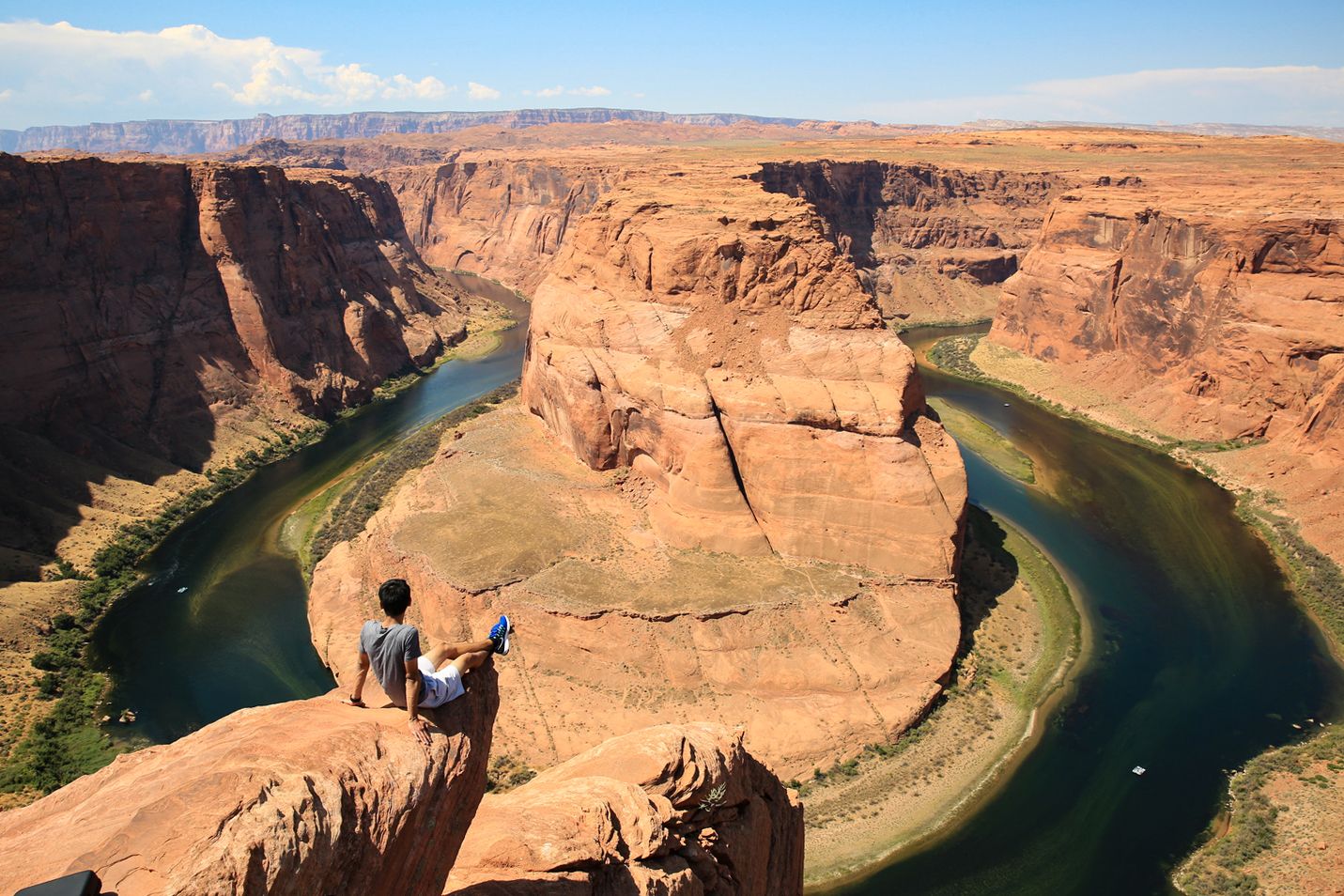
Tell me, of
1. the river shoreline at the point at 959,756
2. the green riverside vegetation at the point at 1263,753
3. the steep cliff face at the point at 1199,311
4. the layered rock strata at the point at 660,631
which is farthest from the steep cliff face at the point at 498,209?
the river shoreline at the point at 959,756

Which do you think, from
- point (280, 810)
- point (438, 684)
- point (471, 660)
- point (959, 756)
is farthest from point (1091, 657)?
point (280, 810)

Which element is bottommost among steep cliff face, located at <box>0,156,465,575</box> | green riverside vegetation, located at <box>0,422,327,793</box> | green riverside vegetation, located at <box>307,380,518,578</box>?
green riverside vegetation, located at <box>0,422,327,793</box>

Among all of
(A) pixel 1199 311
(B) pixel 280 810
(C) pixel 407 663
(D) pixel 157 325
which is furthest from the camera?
(A) pixel 1199 311

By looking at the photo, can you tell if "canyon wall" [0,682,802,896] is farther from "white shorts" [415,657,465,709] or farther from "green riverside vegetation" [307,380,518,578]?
"green riverside vegetation" [307,380,518,578]

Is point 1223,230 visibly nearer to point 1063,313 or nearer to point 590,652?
point 1063,313

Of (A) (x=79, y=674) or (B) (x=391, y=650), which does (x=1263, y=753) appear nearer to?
(B) (x=391, y=650)

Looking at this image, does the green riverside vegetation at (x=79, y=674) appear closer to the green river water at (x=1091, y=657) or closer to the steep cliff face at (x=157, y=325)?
the green river water at (x=1091, y=657)

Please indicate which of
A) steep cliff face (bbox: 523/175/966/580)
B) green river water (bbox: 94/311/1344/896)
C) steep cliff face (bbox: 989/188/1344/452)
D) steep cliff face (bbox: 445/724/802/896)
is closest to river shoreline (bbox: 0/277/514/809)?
green river water (bbox: 94/311/1344/896)
